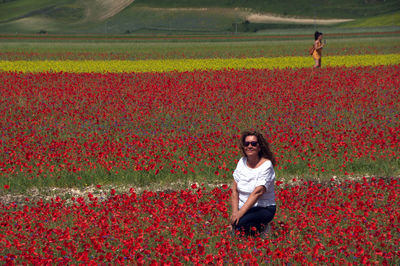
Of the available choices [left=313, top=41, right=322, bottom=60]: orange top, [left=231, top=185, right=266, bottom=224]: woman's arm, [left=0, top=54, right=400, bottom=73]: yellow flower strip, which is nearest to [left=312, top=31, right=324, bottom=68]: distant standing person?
[left=313, top=41, right=322, bottom=60]: orange top

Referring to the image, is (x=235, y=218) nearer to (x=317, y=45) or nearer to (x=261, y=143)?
(x=261, y=143)

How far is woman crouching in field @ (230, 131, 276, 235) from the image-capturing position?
21.2 feet

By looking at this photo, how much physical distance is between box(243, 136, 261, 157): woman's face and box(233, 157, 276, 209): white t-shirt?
0.21 metres

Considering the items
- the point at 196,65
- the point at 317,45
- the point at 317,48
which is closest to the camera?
the point at 317,45

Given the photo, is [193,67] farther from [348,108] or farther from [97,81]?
[348,108]

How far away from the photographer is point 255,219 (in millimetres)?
6645

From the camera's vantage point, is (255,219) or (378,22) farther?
(378,22)

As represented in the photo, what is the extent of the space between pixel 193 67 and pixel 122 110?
54.8ft

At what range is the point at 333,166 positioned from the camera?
10.6m

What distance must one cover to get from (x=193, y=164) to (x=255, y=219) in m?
4.01

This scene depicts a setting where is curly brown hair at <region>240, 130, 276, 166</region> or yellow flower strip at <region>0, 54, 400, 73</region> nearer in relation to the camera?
curly brown hair at <region>240, 130, 276, 166</region>

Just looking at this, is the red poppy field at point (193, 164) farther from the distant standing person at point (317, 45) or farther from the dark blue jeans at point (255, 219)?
the distant standing person at point (317, 45)

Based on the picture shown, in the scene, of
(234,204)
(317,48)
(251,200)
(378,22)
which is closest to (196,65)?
(317,48)

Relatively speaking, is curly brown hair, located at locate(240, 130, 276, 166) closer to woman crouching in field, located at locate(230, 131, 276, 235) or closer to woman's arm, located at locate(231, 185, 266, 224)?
woman crouching in field, located at locate(230, 131, 276, 235)
